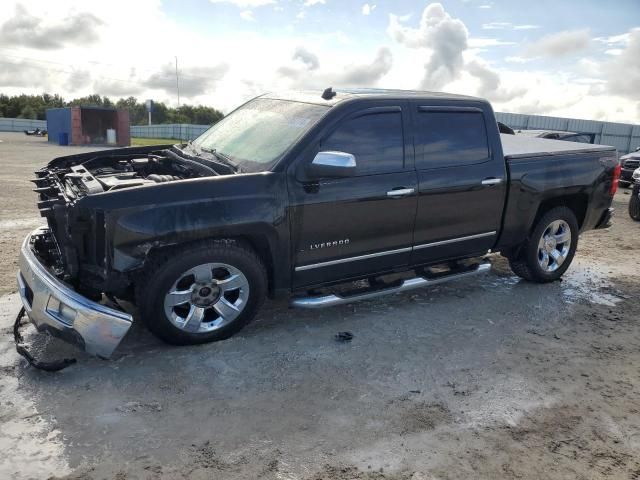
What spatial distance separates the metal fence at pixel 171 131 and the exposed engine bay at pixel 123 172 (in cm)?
3878

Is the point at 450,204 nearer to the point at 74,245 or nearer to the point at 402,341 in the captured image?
the point at 402,341

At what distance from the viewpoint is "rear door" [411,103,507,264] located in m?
4.44

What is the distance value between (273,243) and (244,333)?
787mm

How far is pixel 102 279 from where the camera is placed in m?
3.44

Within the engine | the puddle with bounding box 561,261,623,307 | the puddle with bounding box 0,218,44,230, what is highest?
the engine

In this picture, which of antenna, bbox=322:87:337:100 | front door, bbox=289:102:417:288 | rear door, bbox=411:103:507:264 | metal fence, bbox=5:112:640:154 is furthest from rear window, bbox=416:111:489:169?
metal fence, bbox=5:112:640:154

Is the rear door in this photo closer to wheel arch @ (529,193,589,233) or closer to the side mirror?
wheel arch @ (529,193,589,233)

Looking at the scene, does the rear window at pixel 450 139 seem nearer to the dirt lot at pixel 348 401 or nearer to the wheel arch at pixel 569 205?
the wheel arch at pixel 569 205

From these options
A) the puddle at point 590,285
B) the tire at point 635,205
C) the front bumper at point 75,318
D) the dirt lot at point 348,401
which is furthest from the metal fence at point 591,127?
the front bumper at point 75,318

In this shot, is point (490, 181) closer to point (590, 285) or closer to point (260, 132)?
point (590, 285)

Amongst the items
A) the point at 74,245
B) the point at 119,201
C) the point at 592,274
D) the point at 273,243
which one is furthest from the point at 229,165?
the point at 592,274

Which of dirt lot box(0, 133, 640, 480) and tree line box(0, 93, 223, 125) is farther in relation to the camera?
tree line box(0, 93, 223, 125)

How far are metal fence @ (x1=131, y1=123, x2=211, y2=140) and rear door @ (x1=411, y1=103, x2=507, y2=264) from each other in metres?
39.5

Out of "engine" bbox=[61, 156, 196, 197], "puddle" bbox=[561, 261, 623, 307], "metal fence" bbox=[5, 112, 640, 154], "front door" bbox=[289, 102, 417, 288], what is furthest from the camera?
"metal fence" bbox=[5, 112, 640, 154]
